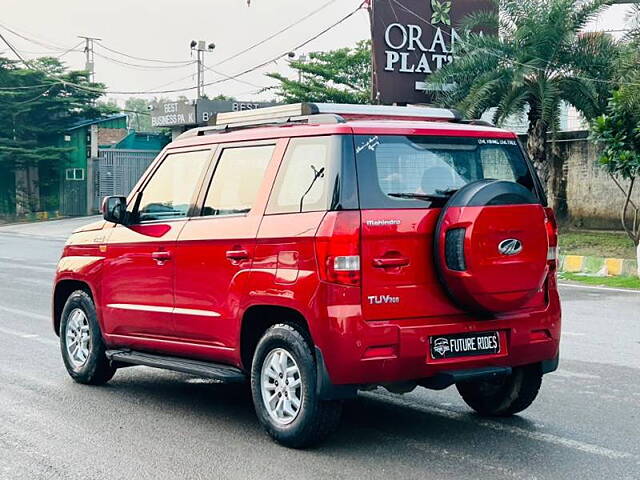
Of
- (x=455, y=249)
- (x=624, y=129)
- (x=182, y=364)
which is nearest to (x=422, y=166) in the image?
(x=455, y=249)

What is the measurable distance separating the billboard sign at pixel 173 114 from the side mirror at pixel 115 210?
124 ft

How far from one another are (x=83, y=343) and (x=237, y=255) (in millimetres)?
2575

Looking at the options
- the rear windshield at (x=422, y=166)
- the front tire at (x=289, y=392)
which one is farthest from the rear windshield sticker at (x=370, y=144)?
the front tire at (x=289, y=392)

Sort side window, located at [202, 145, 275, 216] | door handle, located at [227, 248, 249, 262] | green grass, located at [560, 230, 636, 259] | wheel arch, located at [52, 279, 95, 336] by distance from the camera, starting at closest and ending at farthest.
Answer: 1. door handle, located at [227, 248, 249, 262]
2. side window, located at [202, 145, 275, 216]
3. wheel arch, located at [52, 279, 95, 336]
4. green grass, located at [560, 230, 636, 259]

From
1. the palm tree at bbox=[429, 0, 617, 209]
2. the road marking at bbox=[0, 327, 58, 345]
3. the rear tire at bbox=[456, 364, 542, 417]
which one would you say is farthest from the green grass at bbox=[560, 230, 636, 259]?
the rear tire at bbox=[456, 364, 542, 417]

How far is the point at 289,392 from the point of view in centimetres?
629

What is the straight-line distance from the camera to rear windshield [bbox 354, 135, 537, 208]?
6.13m

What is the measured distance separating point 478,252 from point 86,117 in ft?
162

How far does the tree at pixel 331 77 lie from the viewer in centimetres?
4666

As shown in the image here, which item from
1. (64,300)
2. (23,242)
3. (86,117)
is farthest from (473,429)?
(86,117)

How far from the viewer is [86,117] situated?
2100 inches

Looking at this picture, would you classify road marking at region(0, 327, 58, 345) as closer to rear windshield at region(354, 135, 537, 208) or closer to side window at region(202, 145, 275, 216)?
side window at region(202, 145, 275, 216)

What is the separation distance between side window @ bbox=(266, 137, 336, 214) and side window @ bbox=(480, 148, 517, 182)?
1.09 meters

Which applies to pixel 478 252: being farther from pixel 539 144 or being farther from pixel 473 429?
pixel 539 144
